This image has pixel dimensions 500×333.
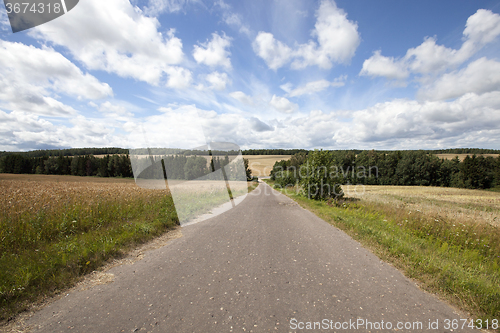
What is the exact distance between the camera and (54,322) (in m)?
2.72

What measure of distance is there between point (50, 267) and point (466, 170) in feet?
286

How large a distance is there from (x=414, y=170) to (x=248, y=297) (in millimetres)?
83493

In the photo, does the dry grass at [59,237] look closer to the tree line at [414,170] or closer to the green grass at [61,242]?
the green grass at [61,242]

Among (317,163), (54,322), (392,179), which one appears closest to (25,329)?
(54,322)

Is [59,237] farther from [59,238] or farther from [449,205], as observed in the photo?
[449,205]

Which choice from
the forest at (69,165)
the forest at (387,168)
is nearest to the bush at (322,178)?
the forest at (387,168)

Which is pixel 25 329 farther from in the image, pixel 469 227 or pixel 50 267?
pixel 469 227

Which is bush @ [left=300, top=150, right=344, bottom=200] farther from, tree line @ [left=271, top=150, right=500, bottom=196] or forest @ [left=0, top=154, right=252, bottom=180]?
forest @ [left=0, top=154, right=252, bottom=180]

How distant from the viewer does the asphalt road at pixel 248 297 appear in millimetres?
2734

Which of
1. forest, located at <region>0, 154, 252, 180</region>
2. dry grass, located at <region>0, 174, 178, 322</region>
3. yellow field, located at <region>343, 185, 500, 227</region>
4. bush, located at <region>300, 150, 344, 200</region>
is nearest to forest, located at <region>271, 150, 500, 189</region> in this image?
yellow field, located at <region>343, 185, 500, 227</region>

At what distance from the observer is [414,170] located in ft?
218

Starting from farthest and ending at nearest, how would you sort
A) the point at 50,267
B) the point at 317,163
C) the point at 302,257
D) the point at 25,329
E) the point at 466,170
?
the point at 466,170
the point at 317,163
the point at 302,257
the point at 50,267
the point at 25,329

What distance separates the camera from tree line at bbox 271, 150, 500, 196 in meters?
56.9

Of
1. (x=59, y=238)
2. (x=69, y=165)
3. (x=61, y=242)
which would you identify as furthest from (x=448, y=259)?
(x=69, y=165)
